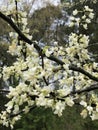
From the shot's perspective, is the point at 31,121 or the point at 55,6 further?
the point at 55,6

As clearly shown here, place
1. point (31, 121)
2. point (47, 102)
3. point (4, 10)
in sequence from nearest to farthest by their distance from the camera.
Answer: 1. point (47, 102)
2. point (4, 10)
3. point (31, 121)

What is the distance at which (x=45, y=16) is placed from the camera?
24.3 metres

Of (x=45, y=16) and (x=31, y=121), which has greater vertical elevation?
(x=45, y=16)

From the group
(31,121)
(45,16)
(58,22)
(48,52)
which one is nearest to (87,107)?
(48,52)

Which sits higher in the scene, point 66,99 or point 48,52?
point 48,52

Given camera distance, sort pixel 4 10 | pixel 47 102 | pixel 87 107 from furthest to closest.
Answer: pixel 4 10 → pixel 87 107 → pixel 47 102

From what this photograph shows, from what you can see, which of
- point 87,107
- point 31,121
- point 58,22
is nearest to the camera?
point 87,107

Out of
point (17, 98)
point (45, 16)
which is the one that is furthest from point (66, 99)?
point (45, 16)

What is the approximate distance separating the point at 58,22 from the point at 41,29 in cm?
180

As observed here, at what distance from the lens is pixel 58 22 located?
85.6 ft

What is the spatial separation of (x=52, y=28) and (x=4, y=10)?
21.8 m

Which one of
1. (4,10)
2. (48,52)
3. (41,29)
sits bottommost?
(48,52)

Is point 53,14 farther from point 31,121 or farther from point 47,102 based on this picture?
point 47,102

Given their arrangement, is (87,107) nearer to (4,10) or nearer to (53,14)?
(4,10)
